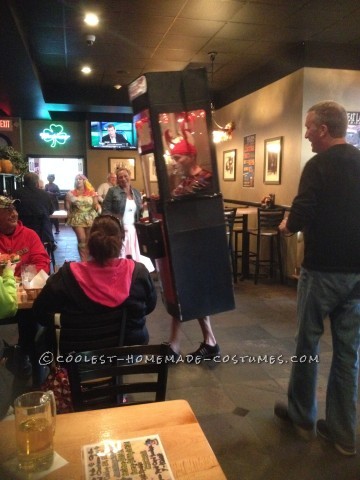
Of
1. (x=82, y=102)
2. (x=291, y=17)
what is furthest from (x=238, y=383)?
(x=82, y=102)

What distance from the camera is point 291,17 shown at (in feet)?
14.1

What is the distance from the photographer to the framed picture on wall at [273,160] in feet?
18.8

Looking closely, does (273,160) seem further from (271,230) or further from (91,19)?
(91,19)

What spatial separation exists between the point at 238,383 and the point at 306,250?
4.14ft

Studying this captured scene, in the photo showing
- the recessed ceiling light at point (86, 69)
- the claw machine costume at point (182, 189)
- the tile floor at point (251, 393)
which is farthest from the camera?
the recessed ceiling light at point (86, 69)

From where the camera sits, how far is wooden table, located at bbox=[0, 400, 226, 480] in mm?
906

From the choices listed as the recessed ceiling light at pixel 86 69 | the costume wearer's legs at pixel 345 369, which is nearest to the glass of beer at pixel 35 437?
the costume wearer's legs at pixel 345 369

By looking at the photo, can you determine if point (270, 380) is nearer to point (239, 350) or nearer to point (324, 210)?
point (239, 350)

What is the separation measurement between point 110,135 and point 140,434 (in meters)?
9.68

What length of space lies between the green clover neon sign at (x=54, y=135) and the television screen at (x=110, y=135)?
1.57 metres

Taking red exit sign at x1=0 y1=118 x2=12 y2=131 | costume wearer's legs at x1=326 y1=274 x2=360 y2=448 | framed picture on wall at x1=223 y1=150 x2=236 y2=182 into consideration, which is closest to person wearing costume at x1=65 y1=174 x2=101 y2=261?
framed picture on wall at x1=223 y1=150 x2=236 y2=182

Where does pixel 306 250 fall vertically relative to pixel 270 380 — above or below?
above

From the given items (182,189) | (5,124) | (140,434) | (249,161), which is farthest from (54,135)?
(140,434)

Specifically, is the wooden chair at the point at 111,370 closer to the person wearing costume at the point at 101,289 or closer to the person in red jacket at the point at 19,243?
the person wearing costume at the point at 101,289
